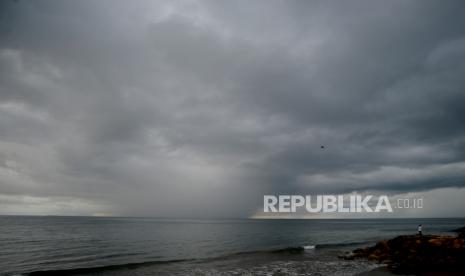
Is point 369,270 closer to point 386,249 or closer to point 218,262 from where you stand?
point 386,249

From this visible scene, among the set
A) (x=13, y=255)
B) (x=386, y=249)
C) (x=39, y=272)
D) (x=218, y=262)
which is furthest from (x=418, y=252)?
(x=13, y=255)

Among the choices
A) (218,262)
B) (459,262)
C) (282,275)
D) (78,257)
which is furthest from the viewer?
(78,257)

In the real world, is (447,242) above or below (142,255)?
above

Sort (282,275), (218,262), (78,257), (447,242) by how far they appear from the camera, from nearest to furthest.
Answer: (282,275)
(218,262)
(447,242)
(78,257)

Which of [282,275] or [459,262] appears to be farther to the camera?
[459,262]

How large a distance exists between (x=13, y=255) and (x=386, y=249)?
5503 cm

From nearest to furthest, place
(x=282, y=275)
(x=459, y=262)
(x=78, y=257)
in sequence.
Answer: (x=282, y=275), (x=459, y=262), (x=78, y=257)

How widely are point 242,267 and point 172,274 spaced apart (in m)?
8.02

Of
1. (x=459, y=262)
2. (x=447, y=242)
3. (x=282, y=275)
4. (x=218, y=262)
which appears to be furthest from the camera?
(x=447, y=242)

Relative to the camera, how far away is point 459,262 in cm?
3262

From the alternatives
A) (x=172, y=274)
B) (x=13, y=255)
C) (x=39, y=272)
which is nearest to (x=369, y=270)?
(x=172, y=274)

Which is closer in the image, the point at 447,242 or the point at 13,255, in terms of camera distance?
the point at 447,242

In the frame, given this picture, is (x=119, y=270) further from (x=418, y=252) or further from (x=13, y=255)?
(x=418, y=252)

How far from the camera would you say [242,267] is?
112 ft
